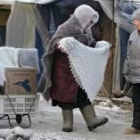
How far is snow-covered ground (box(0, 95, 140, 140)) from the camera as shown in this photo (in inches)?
267

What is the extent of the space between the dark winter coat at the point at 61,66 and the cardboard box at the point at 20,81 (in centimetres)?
26

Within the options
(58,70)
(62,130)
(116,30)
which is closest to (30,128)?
(62,130)

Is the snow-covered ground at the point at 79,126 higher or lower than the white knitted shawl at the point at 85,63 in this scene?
lower

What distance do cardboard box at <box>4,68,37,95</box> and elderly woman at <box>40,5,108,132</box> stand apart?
0.21m

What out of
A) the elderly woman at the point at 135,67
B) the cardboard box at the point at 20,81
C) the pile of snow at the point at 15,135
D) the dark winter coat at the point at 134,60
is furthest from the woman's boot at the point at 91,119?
the pile of snow at the point at 15,135

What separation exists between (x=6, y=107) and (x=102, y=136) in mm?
1360

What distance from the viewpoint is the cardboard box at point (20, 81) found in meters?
7.13

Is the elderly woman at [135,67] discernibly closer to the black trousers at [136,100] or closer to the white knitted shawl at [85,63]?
the black trousers at [136,100]

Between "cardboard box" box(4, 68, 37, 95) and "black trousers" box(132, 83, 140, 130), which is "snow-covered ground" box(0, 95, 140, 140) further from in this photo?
"cardboard box" box(4, 68, 37, 95)

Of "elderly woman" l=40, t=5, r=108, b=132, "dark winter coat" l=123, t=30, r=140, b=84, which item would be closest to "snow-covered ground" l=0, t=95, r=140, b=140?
"elderly woman" l=40, t=5, r=108, b=132

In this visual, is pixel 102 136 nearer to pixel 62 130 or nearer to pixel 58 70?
pixel 62 130

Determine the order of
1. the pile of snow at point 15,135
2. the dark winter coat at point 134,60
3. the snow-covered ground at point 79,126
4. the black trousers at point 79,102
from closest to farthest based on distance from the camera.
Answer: the pile of snow at point 15,135, the snow-covered ground at point 79,126, the dark winter coat at point 134,60, the black trousers at point 79,102

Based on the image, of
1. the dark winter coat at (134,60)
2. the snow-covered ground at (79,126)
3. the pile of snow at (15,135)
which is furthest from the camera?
the dark winter coat at (134,60)

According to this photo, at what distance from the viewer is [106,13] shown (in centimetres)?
1023
